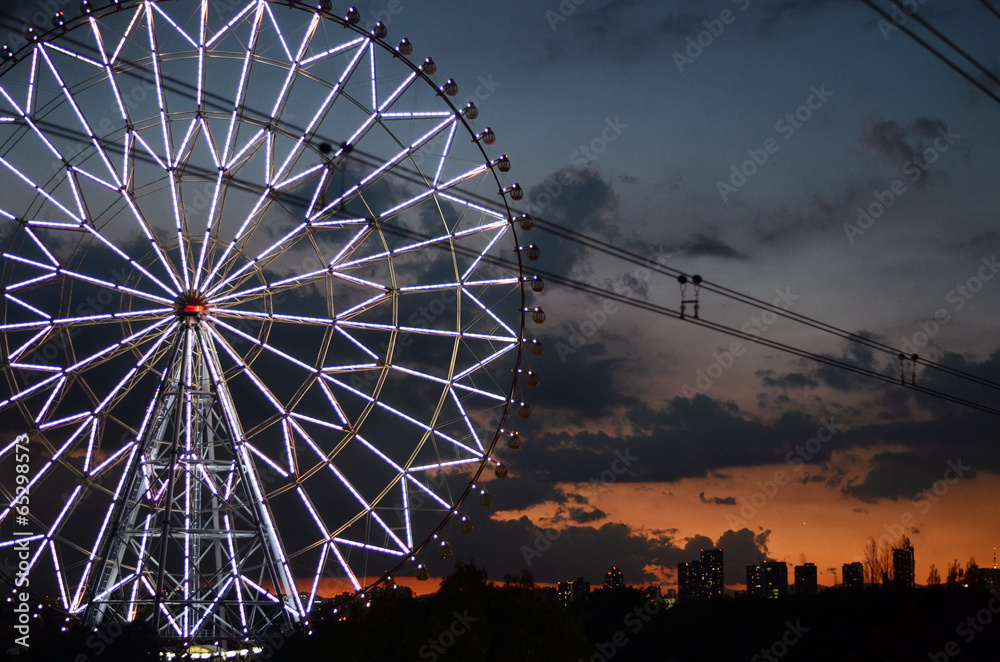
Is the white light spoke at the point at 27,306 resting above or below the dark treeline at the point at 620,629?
above

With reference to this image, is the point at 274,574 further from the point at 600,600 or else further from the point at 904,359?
the point at 600,600

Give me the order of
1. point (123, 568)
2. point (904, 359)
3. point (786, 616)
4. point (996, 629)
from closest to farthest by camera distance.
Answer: point (123, 568) → point (904, 359) → point (996, 629) → point (786, 616)

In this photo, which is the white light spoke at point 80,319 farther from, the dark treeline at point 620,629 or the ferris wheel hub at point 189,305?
the dark treeline at point 620,629

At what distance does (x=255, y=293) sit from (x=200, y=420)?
15.2ft

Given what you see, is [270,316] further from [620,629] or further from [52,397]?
[620,629]

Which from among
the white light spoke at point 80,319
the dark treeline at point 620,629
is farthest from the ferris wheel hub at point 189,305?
the dark treeline at point 620,629

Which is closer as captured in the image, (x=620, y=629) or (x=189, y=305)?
(x=189, y=305)

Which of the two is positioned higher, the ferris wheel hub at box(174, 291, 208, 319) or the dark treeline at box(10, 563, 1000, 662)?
the ferris wheel hub at box(174, 291, 208, 319)

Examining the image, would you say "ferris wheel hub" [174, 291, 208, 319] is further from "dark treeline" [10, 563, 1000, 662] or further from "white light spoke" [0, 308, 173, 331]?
"dark treeline" [10, 563, 1000, 662]

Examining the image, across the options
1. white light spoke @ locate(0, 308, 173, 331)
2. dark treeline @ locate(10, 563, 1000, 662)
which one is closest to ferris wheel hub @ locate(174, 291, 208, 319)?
white light spoke @ locate(0, 308, 173, 331)

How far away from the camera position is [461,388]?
39562 millimetres

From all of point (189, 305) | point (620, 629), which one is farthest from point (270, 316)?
point (620, 629)

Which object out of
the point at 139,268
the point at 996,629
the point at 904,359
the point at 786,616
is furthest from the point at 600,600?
the point at 139,268

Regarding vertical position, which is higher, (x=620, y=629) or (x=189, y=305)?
(x=189, y=305)
